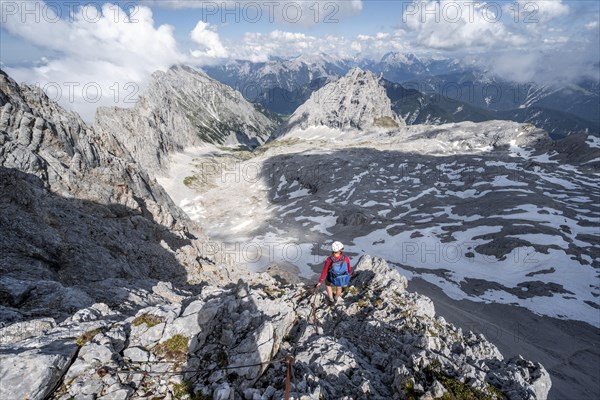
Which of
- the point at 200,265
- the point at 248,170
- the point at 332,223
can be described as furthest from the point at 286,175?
the point at 200,265

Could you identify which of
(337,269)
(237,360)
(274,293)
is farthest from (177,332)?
(274,293)

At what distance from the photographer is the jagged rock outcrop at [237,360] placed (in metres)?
9.41

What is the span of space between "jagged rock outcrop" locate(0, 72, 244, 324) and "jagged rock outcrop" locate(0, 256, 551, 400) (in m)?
5.14

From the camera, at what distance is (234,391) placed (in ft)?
33.3

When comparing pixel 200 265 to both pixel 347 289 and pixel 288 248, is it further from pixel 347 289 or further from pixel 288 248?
pixel 288 248

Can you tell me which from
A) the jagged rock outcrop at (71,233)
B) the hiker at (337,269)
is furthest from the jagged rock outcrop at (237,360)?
the jagged rock outcrop at (71,233)

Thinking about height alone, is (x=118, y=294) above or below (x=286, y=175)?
above

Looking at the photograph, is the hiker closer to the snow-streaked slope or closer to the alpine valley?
the alpine valley

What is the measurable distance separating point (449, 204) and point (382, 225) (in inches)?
1018

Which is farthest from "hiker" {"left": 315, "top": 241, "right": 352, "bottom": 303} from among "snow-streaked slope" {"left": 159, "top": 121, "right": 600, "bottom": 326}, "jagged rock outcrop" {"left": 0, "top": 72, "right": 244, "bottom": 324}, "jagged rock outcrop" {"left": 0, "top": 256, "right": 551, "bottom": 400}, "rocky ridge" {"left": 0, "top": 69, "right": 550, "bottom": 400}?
"snow-streaked slope" {"left": 159, "top": 121, "right": 600, "bottom": 326}

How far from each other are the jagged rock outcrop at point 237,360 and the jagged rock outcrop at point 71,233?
5137 millimetres

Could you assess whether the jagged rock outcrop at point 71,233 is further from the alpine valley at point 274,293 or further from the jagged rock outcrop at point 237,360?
the jagged rock outcrop at point 237,360

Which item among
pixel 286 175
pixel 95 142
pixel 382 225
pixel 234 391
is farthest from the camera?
pixel 286 175

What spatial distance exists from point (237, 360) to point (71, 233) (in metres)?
23.4
